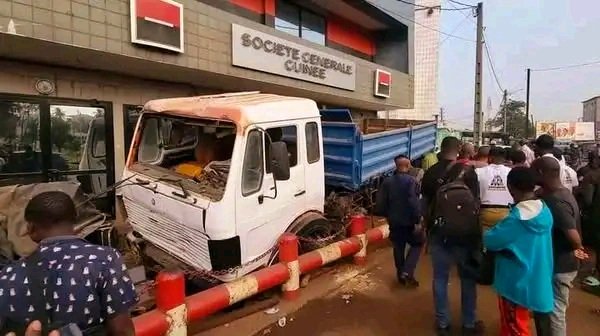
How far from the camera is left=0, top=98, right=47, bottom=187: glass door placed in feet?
21.4

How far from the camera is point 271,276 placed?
4.47 m

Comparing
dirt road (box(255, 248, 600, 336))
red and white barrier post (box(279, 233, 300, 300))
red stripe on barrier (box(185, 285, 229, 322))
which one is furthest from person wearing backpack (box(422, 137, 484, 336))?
red stripe on barrier (box(185, 285, 229, 322))

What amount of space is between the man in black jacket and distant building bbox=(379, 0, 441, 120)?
16.0 m

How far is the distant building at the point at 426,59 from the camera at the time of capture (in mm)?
21328

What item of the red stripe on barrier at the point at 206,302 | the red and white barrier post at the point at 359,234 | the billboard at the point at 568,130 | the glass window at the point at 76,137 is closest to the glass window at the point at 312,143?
the red and white barrier post at the point at 359,234

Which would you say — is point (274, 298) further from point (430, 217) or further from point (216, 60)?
point (216, 60)

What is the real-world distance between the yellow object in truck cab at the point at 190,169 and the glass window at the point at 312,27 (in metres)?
9.21

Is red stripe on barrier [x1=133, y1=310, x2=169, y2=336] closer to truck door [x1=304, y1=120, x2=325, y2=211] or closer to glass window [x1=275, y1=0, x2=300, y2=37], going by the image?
truck door [x1=304, y1=120, x2=325, y2=211]

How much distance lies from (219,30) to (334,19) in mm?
7507

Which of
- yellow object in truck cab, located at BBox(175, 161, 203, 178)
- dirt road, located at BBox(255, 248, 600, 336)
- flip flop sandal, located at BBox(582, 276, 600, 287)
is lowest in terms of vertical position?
dirt road, located at BBox(255, 248, 600, 336)

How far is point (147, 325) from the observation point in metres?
3.20

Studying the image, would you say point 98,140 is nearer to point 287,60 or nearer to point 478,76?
point 287,60

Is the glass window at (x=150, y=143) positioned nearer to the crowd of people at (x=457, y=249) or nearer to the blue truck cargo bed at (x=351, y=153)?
the crowd of people at (x=457, y=249)

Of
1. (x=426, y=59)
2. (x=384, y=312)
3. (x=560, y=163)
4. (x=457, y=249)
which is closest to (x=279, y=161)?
(x=457, y=249)
